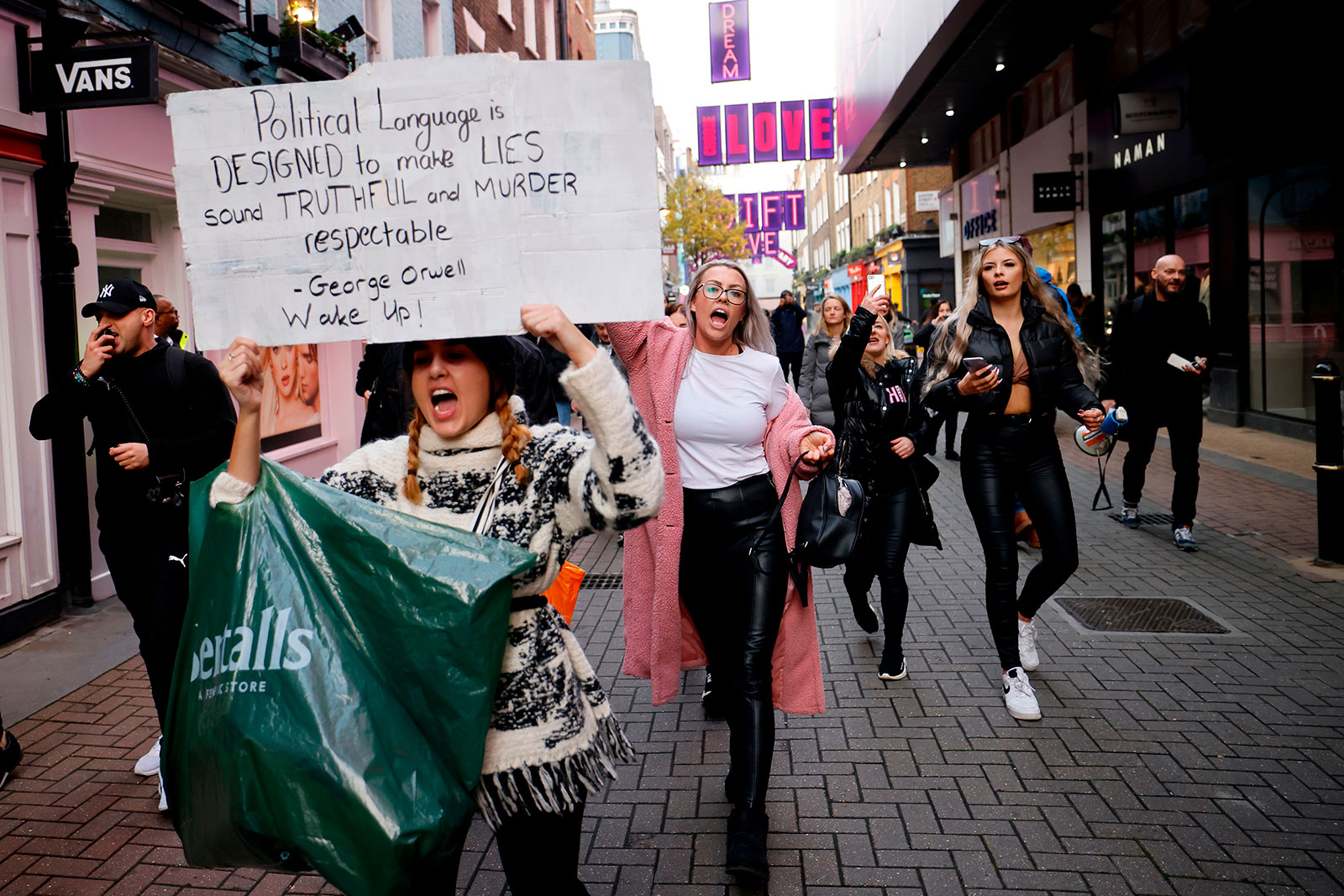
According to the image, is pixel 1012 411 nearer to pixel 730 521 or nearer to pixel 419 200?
pixel 730 521

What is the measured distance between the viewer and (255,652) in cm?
196

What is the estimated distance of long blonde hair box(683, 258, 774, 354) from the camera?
12.6ft

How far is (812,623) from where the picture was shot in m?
3.91

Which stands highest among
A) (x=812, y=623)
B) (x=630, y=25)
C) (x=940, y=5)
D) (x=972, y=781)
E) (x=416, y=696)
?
(x=630, y=25)

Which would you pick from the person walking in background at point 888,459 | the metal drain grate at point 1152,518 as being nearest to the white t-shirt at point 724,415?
the person walking in background at point 888,459

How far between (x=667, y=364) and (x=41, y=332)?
491 cm

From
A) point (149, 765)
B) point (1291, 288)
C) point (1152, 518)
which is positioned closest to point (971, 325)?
point (149, 765)

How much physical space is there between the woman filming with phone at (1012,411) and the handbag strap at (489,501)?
2918 millimetres

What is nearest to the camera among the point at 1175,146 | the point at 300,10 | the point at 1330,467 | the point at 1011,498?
the point at 1011,498

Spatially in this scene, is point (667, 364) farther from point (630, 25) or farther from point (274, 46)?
point (630, 25)

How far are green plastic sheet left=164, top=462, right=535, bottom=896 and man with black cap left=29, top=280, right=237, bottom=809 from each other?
7.29ft

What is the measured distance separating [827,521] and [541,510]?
60.8 inches

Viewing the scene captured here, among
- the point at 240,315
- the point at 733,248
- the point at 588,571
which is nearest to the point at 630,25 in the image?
the point at 733,248

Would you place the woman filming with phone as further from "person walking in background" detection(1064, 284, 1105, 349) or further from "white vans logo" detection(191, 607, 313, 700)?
"person walking in background" detection(1064, 284, 1105, 349)
